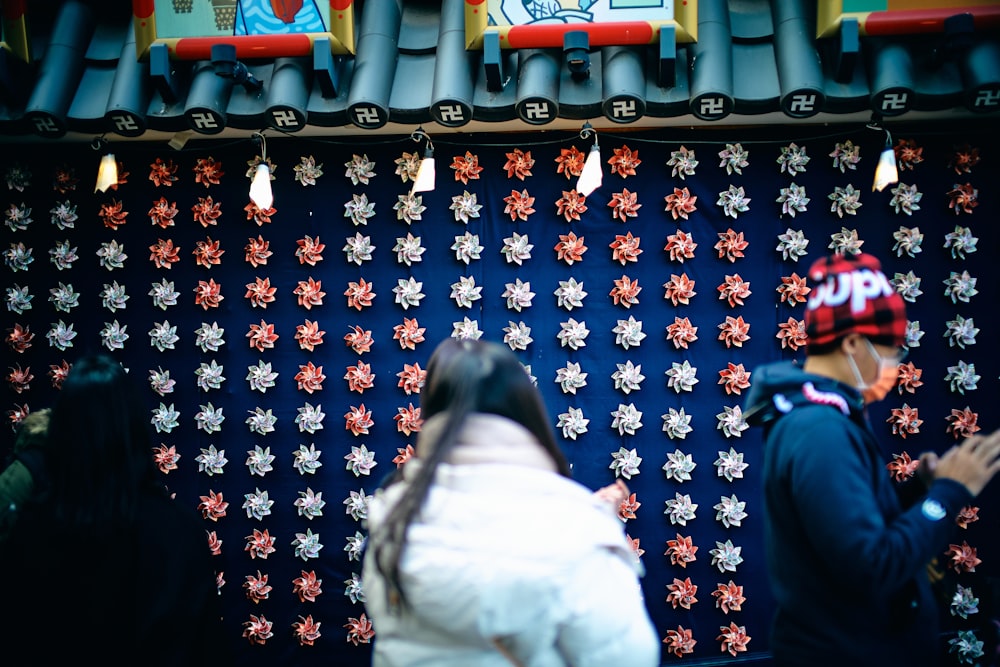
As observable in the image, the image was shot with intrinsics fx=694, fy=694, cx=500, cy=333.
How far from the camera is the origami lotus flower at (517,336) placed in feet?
14.2

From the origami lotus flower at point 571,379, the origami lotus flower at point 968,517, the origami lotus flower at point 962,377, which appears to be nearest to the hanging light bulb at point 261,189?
the origami lotus flower at point 571,379

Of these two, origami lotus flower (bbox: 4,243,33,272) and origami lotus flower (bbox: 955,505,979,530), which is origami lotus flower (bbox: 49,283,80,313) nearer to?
origami lotus flower (bbox: 4,243,33,272)

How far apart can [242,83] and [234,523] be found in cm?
270

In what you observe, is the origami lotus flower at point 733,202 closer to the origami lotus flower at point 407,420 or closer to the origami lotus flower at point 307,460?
the origami lotus flower at point 407,420

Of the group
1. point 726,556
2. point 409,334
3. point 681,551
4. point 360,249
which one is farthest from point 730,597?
point 360,249

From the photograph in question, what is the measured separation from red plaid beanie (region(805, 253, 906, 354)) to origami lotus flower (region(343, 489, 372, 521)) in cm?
307

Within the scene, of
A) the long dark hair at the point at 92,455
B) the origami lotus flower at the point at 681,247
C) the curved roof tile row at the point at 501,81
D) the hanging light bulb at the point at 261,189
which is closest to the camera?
the long dark hair at the point at 92,455

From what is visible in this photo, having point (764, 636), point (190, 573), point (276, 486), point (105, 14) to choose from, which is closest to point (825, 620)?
point (190, 573)

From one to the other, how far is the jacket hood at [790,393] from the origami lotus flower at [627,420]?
6.98 feet

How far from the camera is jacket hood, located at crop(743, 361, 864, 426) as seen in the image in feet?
6.61

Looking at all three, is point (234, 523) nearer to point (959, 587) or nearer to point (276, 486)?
point (276, 486)

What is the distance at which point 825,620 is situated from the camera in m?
1.92

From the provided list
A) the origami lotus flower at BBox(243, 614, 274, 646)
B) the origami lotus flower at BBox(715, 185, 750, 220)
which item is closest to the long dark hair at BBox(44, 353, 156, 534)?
the origami lotus flower at BBox(243, 614, 274, 646)

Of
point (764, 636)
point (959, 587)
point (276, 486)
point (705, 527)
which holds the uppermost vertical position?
point (276, 486)
